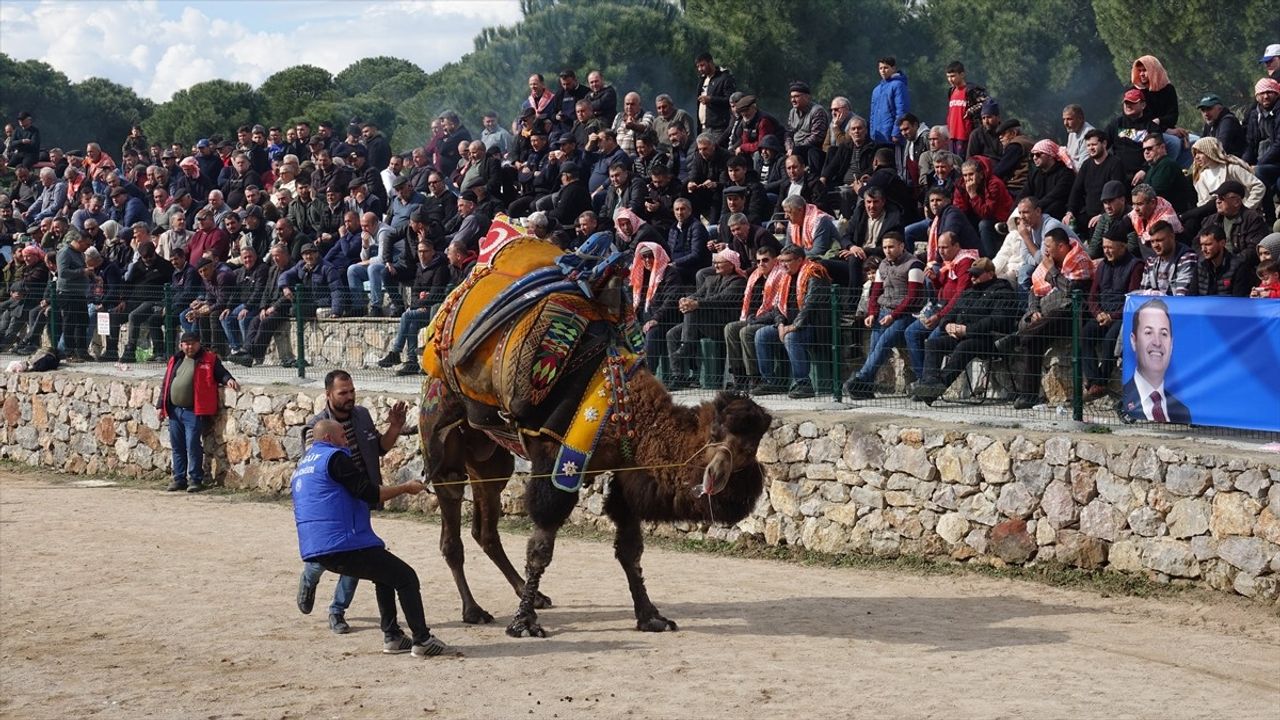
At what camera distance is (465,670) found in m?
9.43

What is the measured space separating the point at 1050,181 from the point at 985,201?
0.72 m

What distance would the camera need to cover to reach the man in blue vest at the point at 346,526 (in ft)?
31.3

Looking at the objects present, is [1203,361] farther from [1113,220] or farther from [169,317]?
[169,317]

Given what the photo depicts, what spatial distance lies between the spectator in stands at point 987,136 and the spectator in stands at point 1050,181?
2.92 ft

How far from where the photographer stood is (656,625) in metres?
10.4

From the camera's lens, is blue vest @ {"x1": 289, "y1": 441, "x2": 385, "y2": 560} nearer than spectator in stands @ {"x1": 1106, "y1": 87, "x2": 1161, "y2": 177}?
Yes

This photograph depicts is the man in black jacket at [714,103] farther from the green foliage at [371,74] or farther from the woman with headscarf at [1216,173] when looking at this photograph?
the green foliage at [371,74]

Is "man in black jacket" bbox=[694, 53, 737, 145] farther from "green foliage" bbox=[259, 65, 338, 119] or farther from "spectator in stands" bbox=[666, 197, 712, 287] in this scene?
"green foliage" bbox=[259, 65, 338, 119]

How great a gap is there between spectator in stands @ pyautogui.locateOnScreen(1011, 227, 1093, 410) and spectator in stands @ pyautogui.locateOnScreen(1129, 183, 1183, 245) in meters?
0.52

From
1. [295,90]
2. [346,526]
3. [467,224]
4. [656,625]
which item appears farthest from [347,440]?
[295,90]

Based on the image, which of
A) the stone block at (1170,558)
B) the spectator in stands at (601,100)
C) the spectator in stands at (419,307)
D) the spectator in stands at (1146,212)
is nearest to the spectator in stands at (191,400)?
the spectator in stands at (419,307)

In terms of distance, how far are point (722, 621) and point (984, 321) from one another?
3.57m

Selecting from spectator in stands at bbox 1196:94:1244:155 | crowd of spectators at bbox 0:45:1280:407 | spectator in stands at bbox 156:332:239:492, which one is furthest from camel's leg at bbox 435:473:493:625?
spectator in stands at bbox 1196:94:1244:155

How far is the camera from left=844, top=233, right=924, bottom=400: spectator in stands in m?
13.1
